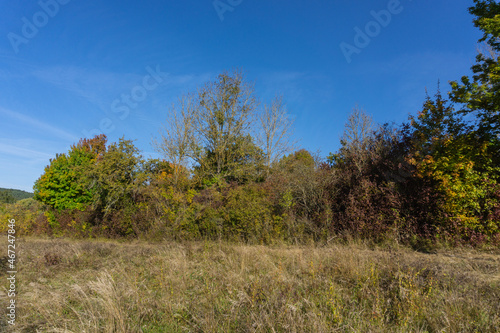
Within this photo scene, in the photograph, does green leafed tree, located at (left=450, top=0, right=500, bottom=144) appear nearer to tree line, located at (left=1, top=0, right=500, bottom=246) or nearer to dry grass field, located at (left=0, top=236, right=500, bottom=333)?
tree line, located at (left=1, top=0, right=500, bottom=246)

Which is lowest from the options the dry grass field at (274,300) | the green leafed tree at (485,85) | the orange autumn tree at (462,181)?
the dry grass field at (274,300)

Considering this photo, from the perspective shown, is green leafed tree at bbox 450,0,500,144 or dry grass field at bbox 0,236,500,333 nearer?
dry grass field at bbox 0,236,500,333

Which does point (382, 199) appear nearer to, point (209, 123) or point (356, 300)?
point (356, 300)

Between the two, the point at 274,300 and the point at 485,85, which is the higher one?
the point at 485,85

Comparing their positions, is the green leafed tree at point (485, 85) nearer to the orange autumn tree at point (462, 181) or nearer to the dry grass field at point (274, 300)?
the orange autumn tree at point (462, 181)

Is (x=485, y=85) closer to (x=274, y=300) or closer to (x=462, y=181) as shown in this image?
(x=462, y=181)

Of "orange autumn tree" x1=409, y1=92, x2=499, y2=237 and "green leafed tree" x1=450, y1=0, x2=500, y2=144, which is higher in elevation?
"green leafed tree" x1=450, y1=0, x2=500, y2=144

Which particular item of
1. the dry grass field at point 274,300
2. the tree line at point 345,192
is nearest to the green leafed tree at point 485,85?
the tree line at point 345,192

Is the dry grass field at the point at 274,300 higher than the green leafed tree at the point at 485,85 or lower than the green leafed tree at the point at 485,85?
lower

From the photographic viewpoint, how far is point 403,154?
11.5 meters

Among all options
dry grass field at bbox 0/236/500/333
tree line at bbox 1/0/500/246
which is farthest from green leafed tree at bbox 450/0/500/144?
dry grass field at bbox 0/236/500/333

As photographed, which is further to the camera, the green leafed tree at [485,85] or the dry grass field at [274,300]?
the green leafed tree at [485,85]

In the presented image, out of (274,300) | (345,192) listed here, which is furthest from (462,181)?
(274,300)

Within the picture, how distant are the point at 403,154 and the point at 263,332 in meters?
11.2
